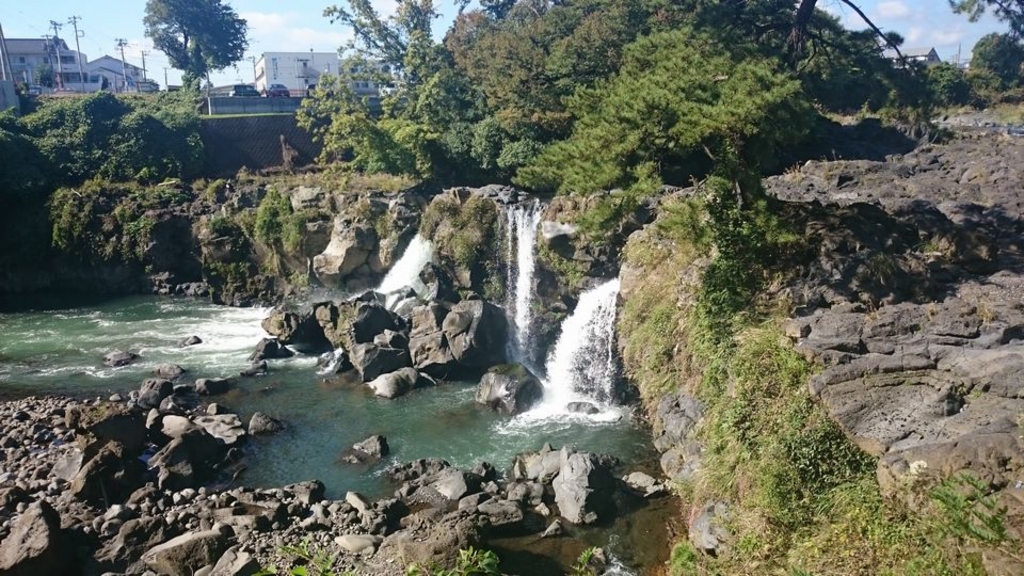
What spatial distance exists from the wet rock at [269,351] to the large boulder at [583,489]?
1349 centimetres

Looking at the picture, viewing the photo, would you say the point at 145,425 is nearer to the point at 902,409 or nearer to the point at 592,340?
the point at 592,340

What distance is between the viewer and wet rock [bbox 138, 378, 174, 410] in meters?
20.7

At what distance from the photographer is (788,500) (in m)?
10.4

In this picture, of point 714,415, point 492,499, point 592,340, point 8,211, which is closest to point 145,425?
point 492,499

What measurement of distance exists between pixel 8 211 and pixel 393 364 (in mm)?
24655

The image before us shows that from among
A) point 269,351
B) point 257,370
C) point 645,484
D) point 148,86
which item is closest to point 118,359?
point 269,351

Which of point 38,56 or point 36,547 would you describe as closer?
point 36,547

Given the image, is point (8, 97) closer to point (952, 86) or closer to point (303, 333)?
point (303, 333)

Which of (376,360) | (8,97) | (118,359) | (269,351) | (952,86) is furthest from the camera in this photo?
(8,97)

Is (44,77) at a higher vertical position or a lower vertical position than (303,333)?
higher

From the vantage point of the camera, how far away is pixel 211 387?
72.0ft

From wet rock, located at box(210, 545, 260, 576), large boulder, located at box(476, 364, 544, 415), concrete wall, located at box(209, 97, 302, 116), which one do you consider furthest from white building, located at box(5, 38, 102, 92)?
wet rock, located at box(210, 545, 260, 576)

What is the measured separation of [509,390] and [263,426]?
6583 mm

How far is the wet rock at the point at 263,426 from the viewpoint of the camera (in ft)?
62.2
